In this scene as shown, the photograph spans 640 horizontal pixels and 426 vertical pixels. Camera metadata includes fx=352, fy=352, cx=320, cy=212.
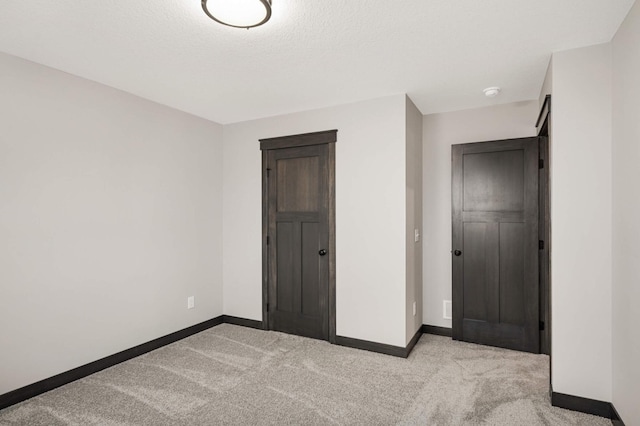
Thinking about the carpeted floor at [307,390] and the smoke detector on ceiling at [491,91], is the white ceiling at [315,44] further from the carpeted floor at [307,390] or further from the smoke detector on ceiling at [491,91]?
the carpeted floor at [307,390]

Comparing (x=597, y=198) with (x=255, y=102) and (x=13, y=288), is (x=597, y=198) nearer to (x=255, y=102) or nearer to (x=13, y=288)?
(x=255, y=102)

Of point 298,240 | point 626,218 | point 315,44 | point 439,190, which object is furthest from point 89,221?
point 626,218

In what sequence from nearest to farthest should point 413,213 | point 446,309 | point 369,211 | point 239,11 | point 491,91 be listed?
1. point 239,11
2. point 491,91
3. point 369,211
4. point 413,213
5. point 446,309

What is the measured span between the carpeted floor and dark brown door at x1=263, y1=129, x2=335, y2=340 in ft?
1.45

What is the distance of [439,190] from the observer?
4066 mm

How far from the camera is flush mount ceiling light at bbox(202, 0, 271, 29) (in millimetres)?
1848

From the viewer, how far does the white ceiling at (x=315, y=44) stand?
2.05 metres

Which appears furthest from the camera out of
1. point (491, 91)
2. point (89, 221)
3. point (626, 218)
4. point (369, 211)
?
point (369, 211)

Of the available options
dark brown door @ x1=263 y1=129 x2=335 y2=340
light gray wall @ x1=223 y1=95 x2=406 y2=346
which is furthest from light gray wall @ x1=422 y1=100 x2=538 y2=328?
dark brown door @ x1=263 y1=129 x2=335 y2=340

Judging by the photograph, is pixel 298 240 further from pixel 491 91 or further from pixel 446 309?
pixel 491 91

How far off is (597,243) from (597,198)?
1.01 feet

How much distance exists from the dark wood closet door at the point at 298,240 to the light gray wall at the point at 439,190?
1215 millimetres

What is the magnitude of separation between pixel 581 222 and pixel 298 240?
262 cm

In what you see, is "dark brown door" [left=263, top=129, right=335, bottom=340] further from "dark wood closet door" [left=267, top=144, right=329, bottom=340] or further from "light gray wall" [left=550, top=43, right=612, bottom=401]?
"light gray wall" [left=550, top=43, right=612, bottom=401]
